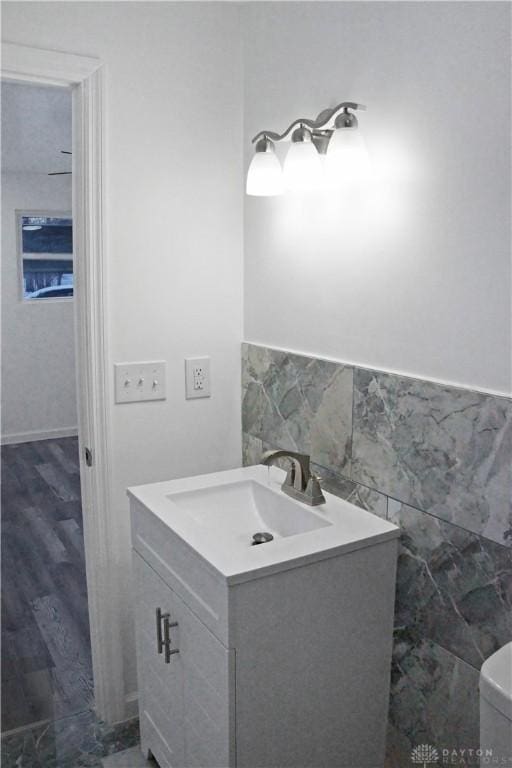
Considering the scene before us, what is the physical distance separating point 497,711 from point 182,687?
33.4 inches

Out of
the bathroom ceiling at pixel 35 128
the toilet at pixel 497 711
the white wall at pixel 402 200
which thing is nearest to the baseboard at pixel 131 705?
the white wall at pixel 402 200

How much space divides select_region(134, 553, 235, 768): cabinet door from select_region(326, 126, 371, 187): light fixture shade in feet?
3.60

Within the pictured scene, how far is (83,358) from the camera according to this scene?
1977 mm

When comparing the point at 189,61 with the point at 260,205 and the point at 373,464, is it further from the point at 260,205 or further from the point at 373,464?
the point at 373,464

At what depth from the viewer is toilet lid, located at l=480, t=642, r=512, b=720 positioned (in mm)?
985

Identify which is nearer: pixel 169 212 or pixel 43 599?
pixel 169 212

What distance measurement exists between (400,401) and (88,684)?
62.3 inches

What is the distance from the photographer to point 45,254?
550 cm

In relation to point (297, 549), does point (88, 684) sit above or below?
below

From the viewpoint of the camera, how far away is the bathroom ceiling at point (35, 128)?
317 cm

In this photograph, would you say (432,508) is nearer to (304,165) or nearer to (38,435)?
(304,165)

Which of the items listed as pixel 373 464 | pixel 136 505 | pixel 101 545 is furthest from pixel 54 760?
pixel 373 464

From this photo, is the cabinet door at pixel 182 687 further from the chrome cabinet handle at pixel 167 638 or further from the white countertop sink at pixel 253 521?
the white countertop sink at pixel 253 521

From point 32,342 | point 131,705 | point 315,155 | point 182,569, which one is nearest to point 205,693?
point 182,569
